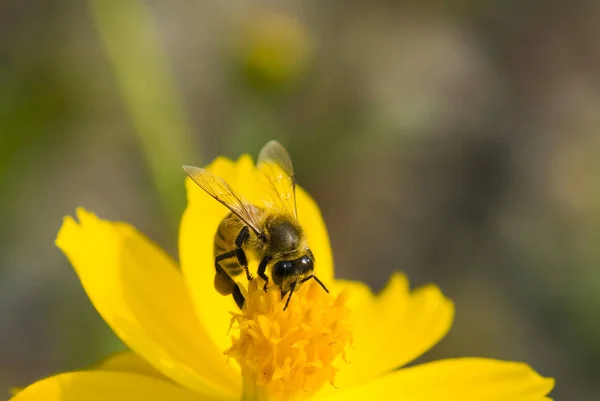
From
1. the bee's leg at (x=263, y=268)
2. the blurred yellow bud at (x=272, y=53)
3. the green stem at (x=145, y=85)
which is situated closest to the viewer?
the bee's leg at (x=263, y=268)

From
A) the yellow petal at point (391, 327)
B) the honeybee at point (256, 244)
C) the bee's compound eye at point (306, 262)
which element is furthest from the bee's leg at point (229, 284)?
the yellow petal at point (391, 327)

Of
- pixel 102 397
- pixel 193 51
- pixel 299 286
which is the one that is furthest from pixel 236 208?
pixel 193 51

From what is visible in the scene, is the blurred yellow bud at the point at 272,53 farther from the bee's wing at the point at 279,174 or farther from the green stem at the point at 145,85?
the bee's wing at the point at 279,174

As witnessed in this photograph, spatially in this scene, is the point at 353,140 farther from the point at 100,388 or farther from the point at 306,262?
the point at 100,388

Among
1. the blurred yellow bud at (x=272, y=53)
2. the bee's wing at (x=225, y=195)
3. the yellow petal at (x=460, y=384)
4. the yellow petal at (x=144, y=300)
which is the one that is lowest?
the yellow petal at (x=460, y=384)

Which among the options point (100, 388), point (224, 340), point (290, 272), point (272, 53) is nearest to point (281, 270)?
point (290, 272)

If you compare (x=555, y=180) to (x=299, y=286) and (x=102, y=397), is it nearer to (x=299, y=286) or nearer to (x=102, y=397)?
(x=299, y=286)

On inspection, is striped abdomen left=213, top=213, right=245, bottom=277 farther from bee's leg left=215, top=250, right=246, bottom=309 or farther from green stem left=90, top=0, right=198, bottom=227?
green stem left=90, top=0, right=198, bottom=227
